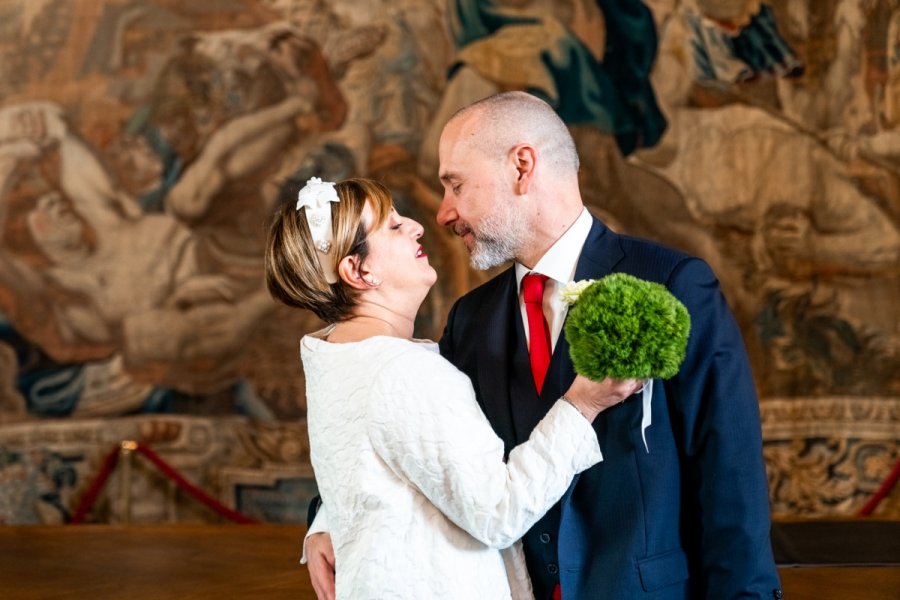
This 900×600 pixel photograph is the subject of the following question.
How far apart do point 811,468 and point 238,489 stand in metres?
4.72

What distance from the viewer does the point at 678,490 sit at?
3.30 m

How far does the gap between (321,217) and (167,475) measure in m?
6.71

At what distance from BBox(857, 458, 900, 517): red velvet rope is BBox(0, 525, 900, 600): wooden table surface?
248cm

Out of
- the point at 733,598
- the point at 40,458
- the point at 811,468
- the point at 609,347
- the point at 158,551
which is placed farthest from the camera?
the point at 40,458

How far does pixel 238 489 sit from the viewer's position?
374 inches

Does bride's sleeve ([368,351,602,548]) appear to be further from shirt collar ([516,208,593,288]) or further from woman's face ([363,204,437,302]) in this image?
shirt collar ([516,208,593,288])

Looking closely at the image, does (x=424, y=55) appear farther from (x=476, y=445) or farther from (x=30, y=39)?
(x=476, y=445)

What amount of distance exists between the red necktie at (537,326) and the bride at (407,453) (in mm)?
410

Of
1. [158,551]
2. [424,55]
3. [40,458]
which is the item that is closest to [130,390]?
[40,458]

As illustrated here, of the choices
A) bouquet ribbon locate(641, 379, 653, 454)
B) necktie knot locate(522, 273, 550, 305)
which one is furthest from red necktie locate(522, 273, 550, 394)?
bouquet ribbon locate(641, 379, 653, 454)

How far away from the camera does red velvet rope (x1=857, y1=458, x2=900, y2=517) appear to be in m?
8.21

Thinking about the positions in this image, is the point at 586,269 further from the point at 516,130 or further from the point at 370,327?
the point at 370,327

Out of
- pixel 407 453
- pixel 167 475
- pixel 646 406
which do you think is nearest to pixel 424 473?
pixel 407 453

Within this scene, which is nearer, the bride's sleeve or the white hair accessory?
the bride's sleeve
